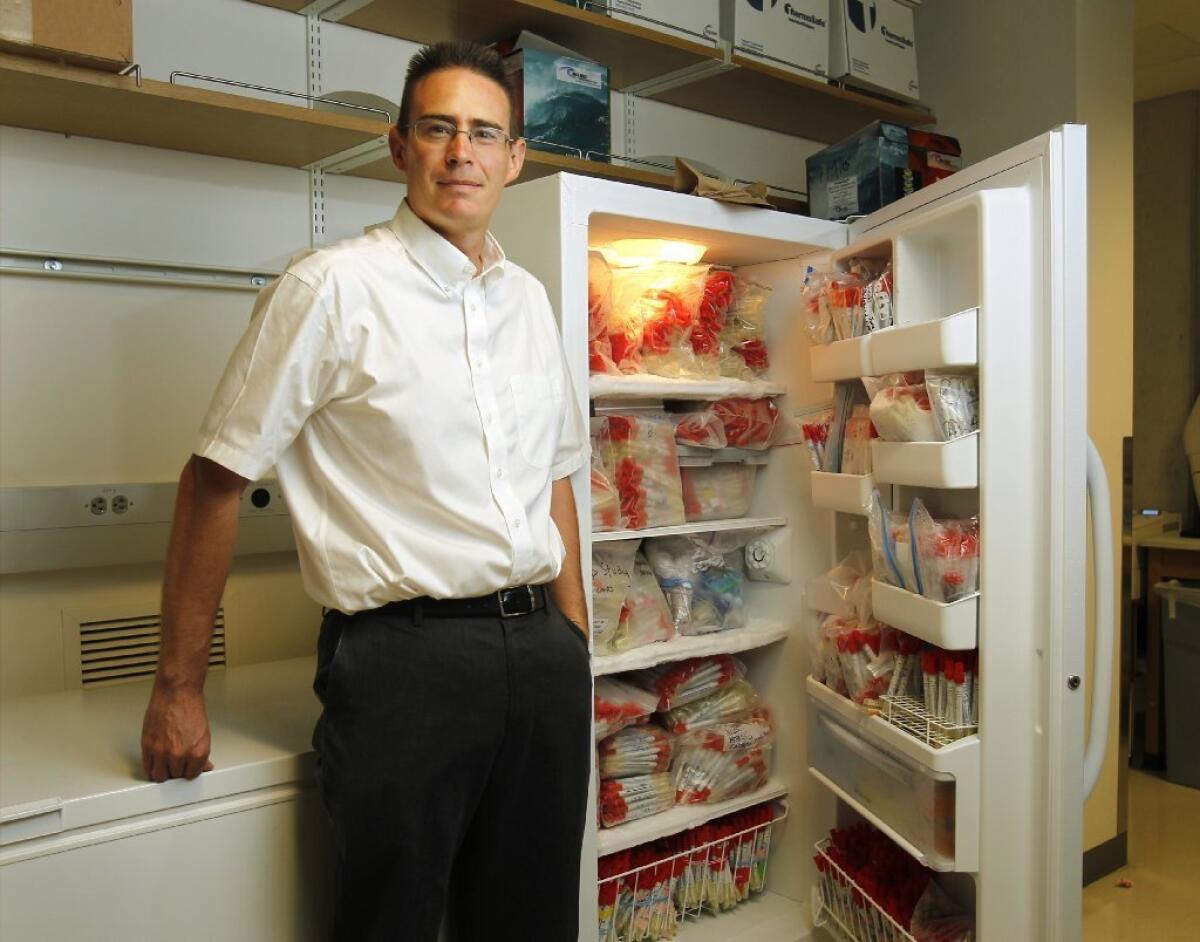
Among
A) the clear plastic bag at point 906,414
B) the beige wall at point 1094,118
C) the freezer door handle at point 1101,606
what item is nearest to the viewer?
the clear plastic bag at point 906,414

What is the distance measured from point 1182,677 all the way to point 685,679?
2.36 metres

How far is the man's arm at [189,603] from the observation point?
55.1 inches

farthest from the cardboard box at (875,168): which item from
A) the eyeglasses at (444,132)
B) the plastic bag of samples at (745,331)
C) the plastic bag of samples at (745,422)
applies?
the eyeglasses at (444,132)

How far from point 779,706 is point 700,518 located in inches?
19.9

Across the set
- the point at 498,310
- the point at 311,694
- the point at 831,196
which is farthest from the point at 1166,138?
the point at 311,694

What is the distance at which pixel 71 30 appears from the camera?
1537 mm

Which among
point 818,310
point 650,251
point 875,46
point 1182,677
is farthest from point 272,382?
point 1182,677

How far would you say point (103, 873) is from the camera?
1372 millimetres

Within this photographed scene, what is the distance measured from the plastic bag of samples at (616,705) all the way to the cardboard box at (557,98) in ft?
3.93

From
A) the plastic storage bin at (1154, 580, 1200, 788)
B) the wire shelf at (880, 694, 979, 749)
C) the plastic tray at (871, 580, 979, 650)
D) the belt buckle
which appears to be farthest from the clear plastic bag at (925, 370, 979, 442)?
the plastic storage bin at (1154, 580, 1200, 788)

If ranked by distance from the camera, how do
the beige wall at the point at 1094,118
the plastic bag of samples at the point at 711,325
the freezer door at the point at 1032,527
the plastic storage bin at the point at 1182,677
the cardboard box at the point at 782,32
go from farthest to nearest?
the plastic storage bin at the point at 1182,677
the beige wall at the point at 1094,118
the cardboard box at the point at 782,32
the plastic bag of samples at the point at 711,325
the freezer door at the point at 1032,527

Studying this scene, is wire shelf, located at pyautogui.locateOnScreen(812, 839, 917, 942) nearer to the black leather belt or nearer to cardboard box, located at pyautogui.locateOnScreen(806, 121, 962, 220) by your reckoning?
the black leather belt

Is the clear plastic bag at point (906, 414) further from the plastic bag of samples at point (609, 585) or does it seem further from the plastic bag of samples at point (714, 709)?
the plastic bag of samples at point (714, 709)

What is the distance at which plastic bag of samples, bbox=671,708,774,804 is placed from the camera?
225 centimetres
